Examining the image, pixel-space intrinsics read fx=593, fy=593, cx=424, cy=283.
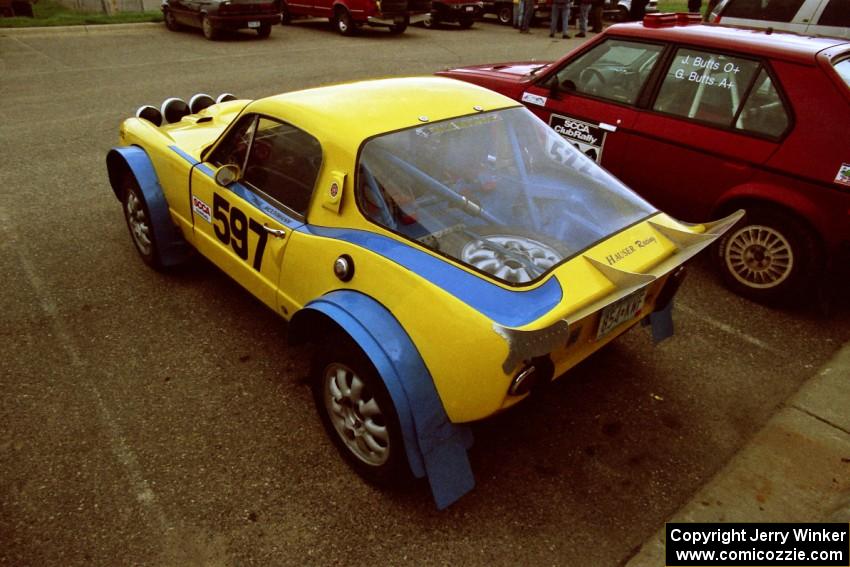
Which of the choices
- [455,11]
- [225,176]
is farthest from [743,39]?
[455,11]

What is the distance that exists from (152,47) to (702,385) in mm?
12665

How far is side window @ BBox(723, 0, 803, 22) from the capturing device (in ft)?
26.1

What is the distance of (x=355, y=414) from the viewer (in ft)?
9.01


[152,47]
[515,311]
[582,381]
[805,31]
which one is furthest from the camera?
A: [152,47]

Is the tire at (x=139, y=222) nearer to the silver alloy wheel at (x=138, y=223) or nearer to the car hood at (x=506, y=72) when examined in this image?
the silver alloy wheel at (x=138, y=223)

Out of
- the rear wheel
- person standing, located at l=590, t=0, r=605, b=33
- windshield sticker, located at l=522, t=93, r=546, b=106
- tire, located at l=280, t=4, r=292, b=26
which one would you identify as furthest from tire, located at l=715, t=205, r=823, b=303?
the rear wheel

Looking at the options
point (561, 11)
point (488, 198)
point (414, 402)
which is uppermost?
point (561, 11)

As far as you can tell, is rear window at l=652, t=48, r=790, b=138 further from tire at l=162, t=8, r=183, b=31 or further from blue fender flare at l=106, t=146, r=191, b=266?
tire at l=162, t=8, r=183, b=31

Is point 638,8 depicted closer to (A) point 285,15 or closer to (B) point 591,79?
(A) point 285,15

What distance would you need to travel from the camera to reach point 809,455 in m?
3.03

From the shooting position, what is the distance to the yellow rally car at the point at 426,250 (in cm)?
237

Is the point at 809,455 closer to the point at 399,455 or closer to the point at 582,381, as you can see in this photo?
the point at 582,381

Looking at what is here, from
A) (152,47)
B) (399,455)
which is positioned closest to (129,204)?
(399,455)

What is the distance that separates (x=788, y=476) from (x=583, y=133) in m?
3.02
